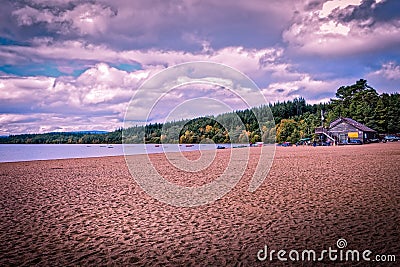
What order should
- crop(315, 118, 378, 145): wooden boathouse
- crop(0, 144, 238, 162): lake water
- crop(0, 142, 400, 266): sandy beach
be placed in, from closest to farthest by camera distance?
crop(0, 142, 400, 266): sandy beach, crop(0, 144, 238, 162): lake water, crop(315, 118, 378, 145): wooden boathouse

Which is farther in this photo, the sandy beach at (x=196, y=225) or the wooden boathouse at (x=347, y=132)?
the wooden boathouse at (x=347, y=132)

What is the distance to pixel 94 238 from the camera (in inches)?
262

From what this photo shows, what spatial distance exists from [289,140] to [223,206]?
228ft

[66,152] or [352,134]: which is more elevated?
[352,134]

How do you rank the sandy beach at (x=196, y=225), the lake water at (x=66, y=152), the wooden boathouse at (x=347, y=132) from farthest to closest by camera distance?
1. the wooden boathouse at (x=347, y=132)
2. the lake water at (x=66, y=152)
3. the sandy beach at (x=196, y=225)

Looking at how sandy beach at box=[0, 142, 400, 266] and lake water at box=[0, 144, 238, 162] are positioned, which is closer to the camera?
sandy beach at box=[0, 142, 400, 266]

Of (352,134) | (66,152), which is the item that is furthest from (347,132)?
(66,152)

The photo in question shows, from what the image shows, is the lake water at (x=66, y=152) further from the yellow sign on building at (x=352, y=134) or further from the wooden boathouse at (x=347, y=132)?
the yellow sign on building at (x=352, y=134)

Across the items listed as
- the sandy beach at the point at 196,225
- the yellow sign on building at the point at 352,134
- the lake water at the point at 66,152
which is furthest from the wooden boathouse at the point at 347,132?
the sandy beach at the point at 196,225

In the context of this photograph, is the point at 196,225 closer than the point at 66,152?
Yes

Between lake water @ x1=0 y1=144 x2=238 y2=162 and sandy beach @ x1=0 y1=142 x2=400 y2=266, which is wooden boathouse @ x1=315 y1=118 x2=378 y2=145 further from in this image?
sandy beach @ x1=0 y1=142 x2=400 y2=266

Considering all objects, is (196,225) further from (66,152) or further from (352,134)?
(66,152)

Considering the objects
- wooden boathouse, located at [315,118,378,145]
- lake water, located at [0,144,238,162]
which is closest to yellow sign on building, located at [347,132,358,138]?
wooden boathouse, located at [315,118,378,145]

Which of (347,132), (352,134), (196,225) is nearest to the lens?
(196,225)
